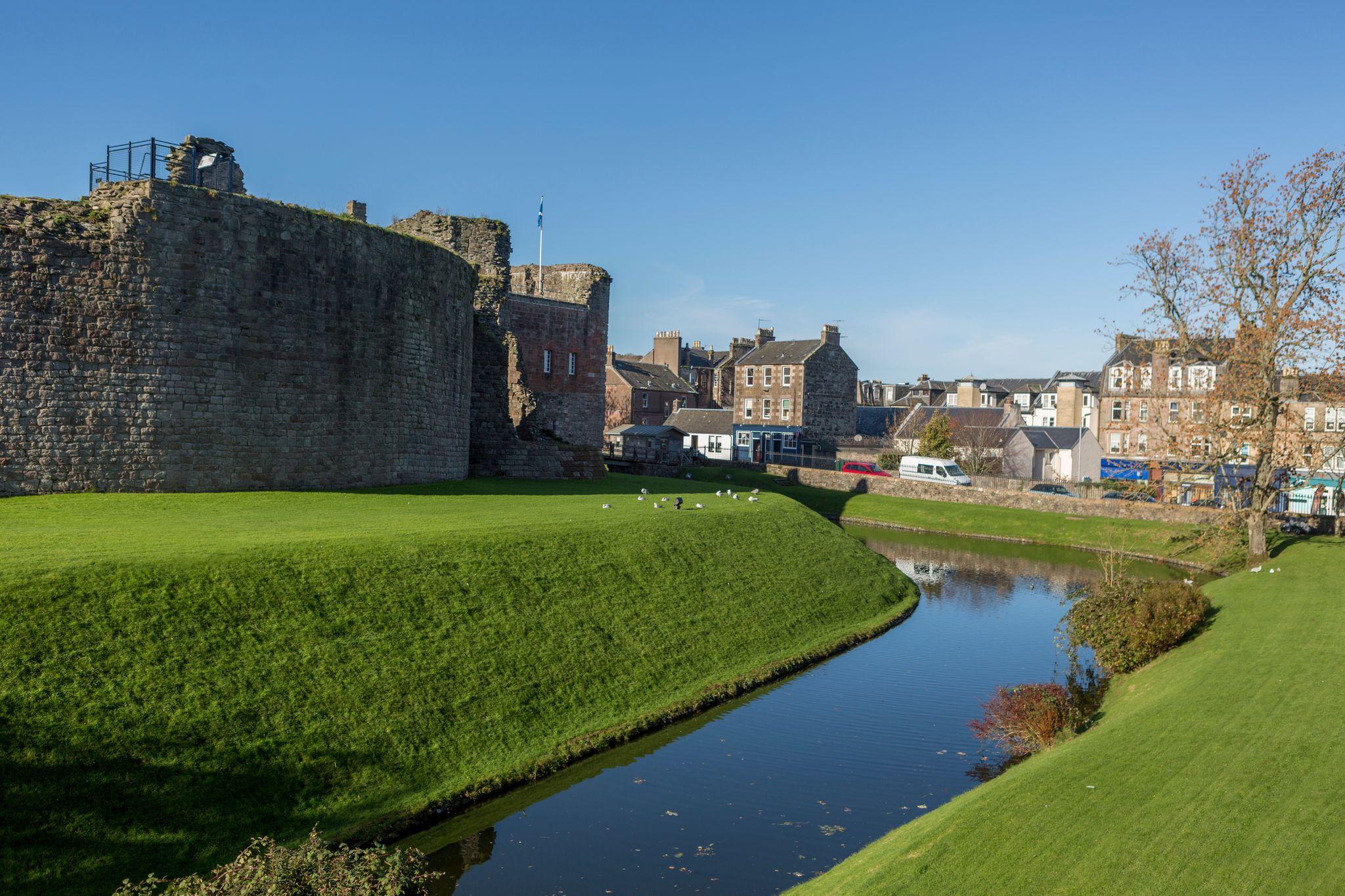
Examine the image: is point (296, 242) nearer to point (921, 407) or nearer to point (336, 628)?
point (336, 628)

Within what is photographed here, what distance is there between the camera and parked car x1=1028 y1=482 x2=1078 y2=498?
4997 cm

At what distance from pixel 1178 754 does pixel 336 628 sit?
40.1 ft

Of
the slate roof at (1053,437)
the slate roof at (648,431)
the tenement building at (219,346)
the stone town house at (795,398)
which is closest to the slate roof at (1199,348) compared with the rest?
the tenement building at (219,346)

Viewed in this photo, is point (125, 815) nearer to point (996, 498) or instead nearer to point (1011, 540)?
point (1011, 540)

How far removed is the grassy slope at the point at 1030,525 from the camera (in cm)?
3662

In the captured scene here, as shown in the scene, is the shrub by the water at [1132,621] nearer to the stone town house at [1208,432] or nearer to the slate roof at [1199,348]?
the stone town house at [1208,432]

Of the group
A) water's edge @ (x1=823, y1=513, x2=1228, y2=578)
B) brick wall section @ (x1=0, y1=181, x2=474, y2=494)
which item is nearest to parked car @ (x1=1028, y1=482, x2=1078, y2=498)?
water's edge @ (x1=823, y1=513, x2=1228, y2=578)

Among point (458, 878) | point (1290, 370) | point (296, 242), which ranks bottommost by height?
point (458, 878)

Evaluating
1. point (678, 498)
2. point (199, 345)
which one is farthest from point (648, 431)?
point (199, 345)

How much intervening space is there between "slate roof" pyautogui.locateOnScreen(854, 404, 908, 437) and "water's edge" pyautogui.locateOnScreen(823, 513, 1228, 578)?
39744 mm

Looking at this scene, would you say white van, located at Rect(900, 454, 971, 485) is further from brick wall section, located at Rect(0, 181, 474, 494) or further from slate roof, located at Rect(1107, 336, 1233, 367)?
brick wall section, located at Rect(0, 181, 474, 494)

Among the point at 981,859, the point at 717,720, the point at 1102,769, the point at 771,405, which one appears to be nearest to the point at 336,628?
the point at 717,720

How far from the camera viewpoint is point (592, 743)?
1563 cm

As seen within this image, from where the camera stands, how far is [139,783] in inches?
451
